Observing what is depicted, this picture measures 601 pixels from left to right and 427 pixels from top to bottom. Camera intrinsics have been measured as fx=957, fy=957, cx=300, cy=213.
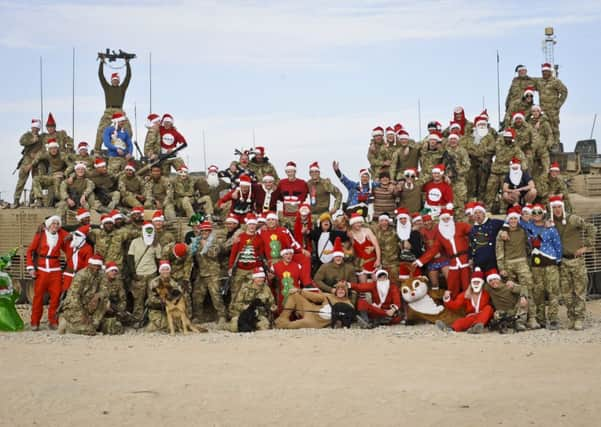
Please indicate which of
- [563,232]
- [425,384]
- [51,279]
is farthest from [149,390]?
[563,232]

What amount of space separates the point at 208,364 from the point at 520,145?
8573 millimetres

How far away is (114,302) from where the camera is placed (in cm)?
1488

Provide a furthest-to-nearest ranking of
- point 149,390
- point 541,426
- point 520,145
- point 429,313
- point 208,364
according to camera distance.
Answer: point 520,145 → point 429,313 → point 208,364 → point 149,390 → point 541,426

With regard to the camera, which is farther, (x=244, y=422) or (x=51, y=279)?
(x=51, y=279)

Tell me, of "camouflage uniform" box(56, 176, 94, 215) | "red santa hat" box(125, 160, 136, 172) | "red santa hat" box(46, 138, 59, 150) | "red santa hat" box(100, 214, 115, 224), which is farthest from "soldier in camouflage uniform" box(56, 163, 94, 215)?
"red santa hat" box(100, 214, 115, 224)

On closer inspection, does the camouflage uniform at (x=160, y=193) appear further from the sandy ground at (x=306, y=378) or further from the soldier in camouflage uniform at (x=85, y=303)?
the sandy ground at (x=306, y=378)

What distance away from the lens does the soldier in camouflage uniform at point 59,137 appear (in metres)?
18.9

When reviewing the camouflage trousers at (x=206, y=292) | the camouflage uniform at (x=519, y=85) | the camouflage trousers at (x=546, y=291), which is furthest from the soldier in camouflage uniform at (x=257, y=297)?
the camouflage uniform at (x=519, y=85)

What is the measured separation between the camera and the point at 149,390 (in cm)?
1041

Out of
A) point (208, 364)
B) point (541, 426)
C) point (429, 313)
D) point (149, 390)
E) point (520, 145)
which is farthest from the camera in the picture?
point (520, 145)

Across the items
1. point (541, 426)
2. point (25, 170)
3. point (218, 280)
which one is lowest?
point (541, 426)

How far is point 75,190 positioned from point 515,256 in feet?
26.1

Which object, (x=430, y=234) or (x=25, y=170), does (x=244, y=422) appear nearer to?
(x=430, y=234)

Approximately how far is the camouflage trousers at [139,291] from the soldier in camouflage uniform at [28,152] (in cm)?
494
